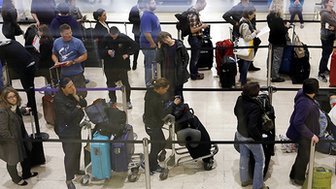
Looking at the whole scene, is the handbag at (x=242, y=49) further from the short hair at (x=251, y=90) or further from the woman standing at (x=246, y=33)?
the short hair at (x=251, y=90)

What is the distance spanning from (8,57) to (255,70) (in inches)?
161

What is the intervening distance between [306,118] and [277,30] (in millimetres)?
3296

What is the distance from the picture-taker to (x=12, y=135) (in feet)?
19.6

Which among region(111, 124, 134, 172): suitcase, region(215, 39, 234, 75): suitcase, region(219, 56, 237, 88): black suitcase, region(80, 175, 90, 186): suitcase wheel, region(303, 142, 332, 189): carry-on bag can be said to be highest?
region(215, 39, 234, 75): suitcase

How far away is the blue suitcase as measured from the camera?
6004mm

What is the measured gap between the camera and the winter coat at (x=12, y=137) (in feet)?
19.3

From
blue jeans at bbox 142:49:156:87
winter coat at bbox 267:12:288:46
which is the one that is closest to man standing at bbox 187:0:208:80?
blue jeans at bbox 142:49:156:87

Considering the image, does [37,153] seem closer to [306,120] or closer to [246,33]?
[306,120]

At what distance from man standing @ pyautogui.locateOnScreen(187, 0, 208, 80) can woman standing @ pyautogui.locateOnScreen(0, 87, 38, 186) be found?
3.53 meters

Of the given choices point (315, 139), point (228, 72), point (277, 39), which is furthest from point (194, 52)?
point (315, 139)

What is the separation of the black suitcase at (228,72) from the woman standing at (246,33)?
0.49 feet

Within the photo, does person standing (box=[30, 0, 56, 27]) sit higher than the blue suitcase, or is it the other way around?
person standing (box=[30, 0, 56, 27])

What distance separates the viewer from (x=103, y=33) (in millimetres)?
8508

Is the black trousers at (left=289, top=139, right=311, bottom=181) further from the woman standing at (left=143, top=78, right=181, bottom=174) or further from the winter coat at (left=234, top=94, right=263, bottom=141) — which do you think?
the woman standing at (left=143, top=78, right=181, bottom=174)
